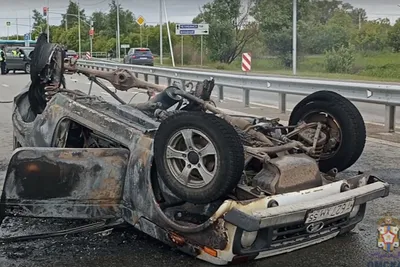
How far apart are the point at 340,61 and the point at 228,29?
17.4 meters

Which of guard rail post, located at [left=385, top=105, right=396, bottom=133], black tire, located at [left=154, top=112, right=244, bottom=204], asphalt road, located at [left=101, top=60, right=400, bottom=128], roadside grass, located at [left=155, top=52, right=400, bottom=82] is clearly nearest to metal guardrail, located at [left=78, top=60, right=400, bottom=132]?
guard rail post, located at [left=385, top=105, right=396, bottom=133]

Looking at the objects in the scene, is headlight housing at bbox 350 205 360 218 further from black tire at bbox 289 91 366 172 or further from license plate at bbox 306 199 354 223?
black tire at bbox 289 91 366 172

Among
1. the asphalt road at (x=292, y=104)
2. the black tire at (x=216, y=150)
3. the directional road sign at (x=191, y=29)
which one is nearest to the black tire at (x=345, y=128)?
the black tire at (x=216, y=150)

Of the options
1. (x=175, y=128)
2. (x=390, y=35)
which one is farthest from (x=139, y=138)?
(x=390, y=35)

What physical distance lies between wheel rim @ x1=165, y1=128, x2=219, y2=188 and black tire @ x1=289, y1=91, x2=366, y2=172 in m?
1.33

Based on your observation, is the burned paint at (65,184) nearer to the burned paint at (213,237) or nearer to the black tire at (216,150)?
the black tire at (216,150)

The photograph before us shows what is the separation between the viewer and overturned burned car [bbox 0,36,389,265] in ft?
11.8

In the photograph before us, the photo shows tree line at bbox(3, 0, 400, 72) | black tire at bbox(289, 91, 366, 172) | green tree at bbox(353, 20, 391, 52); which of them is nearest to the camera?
black tire at bbox(289, 91, 366, 172)

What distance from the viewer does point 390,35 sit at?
39875 millimetres

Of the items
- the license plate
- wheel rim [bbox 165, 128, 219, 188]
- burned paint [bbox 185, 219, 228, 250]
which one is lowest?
burned paint [bbox 185, 219, 228, 250]

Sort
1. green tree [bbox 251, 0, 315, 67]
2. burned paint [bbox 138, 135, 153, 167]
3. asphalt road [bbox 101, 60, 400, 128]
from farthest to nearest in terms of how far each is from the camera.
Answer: green tree [bbox 251, 0, 315, 67]
asphalt road [bbox 101, 60, 400, 128]
burned paint [bbox 138, 135, 153, 167]

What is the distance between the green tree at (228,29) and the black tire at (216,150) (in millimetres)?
46673

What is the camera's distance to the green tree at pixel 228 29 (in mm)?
50406

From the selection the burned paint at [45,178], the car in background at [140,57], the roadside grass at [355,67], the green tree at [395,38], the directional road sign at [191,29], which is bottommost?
the burned paint at [45,178]
